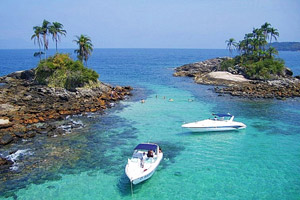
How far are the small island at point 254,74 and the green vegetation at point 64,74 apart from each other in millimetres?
30723

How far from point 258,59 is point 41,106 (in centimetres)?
7115

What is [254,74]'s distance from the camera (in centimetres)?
7462

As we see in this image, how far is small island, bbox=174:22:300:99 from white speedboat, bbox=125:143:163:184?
37.2 meters

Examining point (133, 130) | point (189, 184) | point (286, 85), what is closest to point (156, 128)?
point (133, 130)

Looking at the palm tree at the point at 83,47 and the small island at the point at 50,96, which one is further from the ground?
the palm tree at the point at 83,47

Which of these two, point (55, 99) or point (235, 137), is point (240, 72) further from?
point (55, 99)

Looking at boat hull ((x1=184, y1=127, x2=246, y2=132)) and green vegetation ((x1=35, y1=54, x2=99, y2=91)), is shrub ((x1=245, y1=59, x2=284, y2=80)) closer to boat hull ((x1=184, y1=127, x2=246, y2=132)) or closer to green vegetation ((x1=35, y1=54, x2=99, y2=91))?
boat hull ((x1=184, y1=127, x2=246, y2=132))

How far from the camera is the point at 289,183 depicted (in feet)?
73.4

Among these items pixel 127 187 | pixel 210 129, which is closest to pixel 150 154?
pixel 127 187

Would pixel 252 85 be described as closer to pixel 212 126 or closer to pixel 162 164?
pixel 212 126

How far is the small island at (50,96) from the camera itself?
34406mm

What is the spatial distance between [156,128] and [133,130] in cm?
330

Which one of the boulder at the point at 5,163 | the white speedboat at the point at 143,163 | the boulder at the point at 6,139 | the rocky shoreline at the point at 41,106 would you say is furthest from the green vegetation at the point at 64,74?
the white speedboat at the point at 143,163

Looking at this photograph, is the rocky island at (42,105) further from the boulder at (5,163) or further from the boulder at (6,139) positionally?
the boulder at (5,163)
